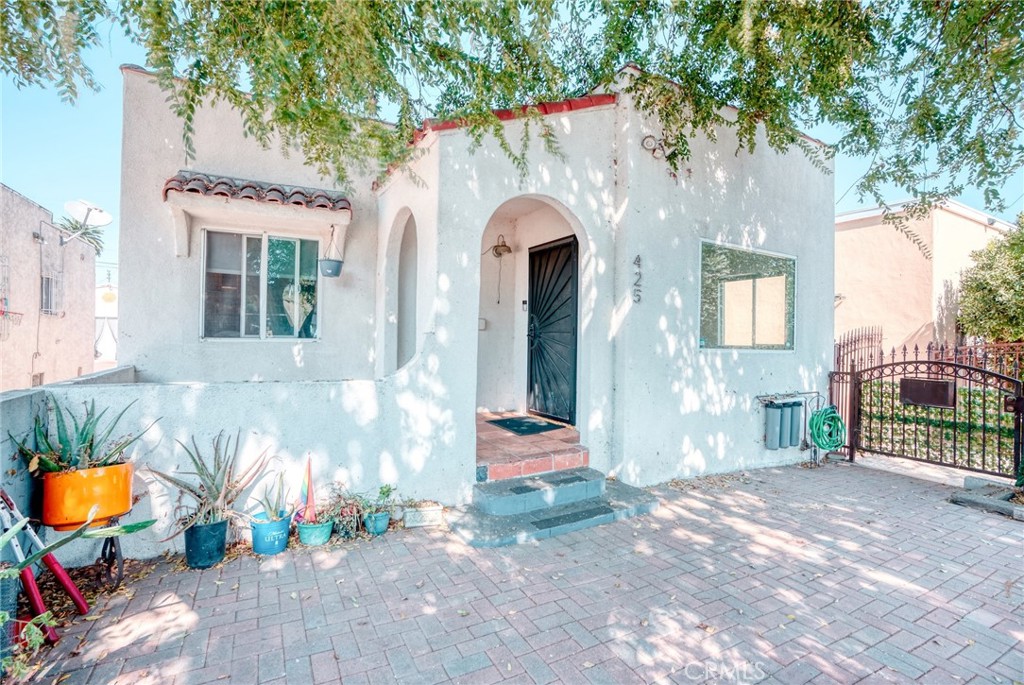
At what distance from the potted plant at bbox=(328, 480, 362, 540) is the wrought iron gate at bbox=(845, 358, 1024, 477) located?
7.62 metres

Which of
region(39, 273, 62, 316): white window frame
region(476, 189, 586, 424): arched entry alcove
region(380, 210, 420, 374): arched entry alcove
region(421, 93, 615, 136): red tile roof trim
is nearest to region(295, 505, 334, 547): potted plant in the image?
region(380, 210, 420, 374): arched entry alcove

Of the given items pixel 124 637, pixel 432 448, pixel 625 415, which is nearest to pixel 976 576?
pixel 625 415

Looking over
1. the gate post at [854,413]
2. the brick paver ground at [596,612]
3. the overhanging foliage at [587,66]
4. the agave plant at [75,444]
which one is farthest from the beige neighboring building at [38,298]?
the gate post at [854,413]

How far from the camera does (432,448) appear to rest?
4754 mm

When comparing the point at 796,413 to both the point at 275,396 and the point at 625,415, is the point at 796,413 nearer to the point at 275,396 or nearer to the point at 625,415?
the point at 625,415

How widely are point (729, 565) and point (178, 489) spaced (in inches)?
186

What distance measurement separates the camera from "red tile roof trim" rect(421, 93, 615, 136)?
469 cm

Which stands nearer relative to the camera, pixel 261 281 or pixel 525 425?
pixel 261 281

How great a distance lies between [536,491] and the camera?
4840mm

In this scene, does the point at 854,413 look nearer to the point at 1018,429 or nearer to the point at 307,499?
the point at 1018,429

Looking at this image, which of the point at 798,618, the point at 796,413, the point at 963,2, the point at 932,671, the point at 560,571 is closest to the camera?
the point at 932,671

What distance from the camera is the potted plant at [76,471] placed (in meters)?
3.18

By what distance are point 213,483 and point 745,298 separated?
706 centimetres

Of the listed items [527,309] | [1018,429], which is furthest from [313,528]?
[1018,429]
